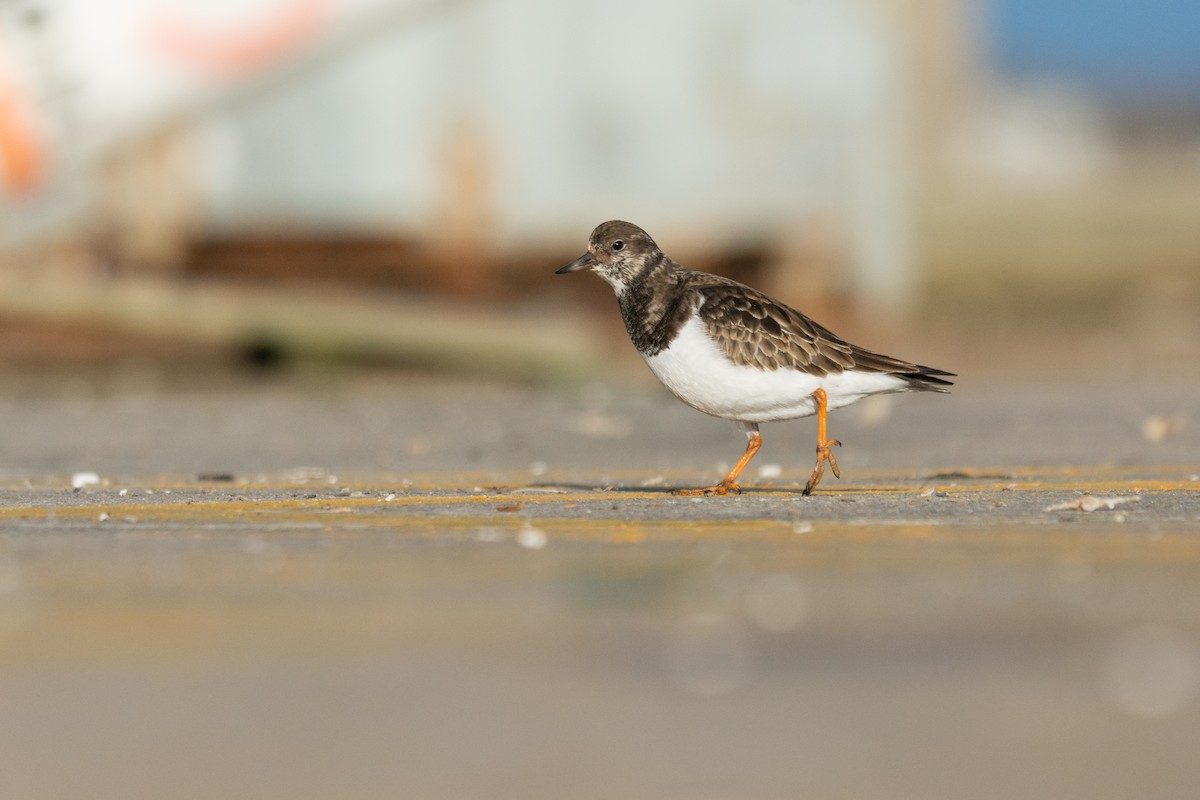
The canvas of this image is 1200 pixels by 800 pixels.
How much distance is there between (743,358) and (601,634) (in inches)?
108

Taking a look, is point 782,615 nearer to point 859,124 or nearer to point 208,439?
point 208,439

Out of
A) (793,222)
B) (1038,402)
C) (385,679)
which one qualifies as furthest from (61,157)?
(385,679)

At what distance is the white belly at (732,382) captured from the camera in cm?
736

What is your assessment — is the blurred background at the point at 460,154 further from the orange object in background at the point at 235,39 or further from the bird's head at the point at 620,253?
the bird's head at the point at 620,253

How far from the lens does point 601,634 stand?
15.7 ft

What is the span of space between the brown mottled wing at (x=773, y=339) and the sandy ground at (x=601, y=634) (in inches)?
20.6

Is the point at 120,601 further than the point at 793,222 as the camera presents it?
No

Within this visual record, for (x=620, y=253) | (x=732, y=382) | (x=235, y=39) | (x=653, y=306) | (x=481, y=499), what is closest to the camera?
(x=732, y=382)

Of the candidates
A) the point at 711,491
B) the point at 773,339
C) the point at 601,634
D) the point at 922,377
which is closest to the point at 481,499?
the point at 711,491

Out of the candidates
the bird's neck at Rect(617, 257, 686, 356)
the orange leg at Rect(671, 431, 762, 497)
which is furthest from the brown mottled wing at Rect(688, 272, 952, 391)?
the orange leg at Rect(671, 431, 762, 497)

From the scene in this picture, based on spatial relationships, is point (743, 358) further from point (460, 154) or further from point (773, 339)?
point (460, 154)

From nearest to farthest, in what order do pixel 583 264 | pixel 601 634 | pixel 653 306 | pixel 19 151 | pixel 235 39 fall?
pixel 601 634 → pixel 653 306 → pixel 583 264 → pixel 19 151 → pixel 235 39

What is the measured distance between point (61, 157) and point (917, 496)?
11.8 meters

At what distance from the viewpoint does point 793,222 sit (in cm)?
1842
